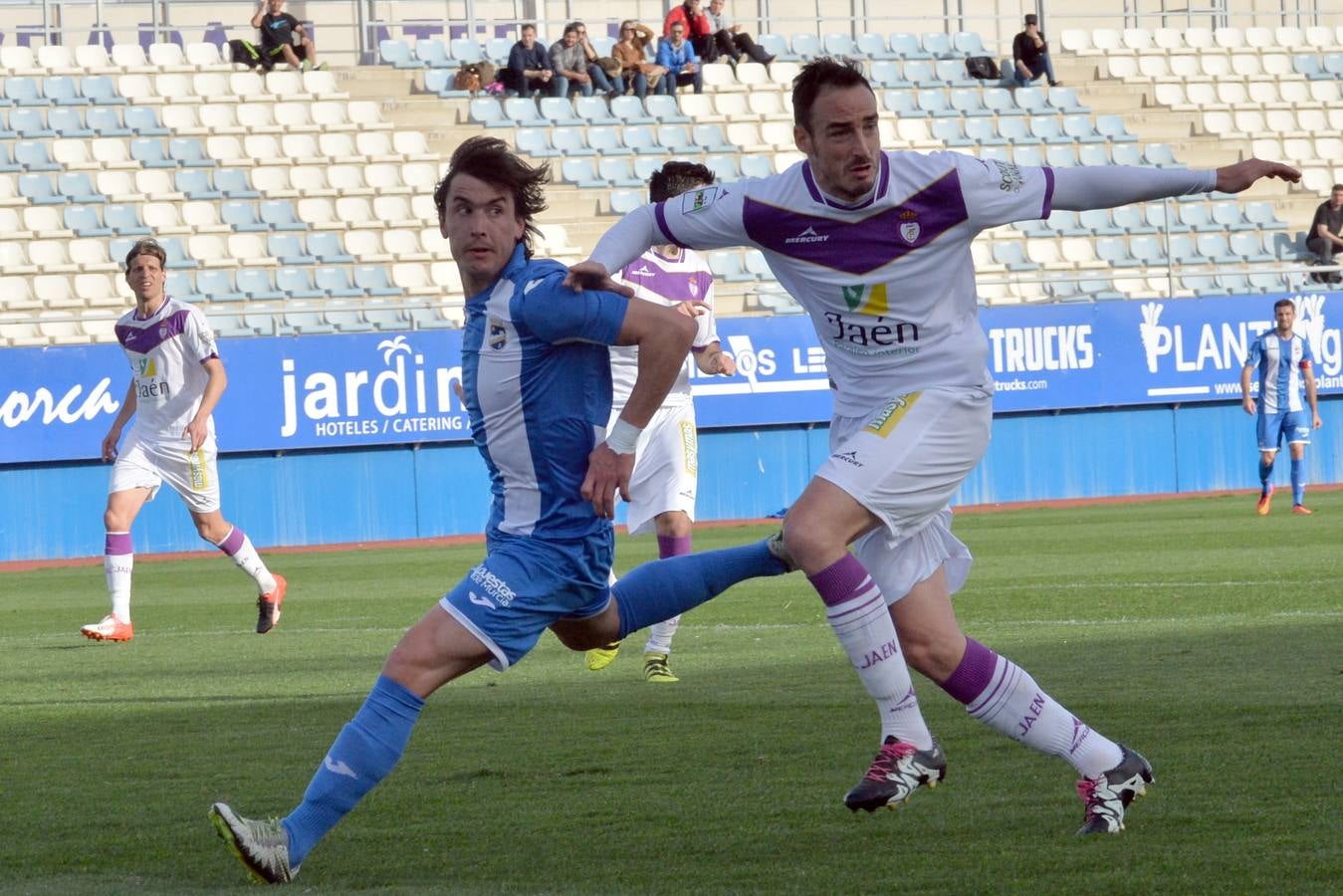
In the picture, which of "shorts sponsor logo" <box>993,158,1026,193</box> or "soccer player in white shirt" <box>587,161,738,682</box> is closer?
"shorts sponsor logo" <box>993,158,1026,193</box>

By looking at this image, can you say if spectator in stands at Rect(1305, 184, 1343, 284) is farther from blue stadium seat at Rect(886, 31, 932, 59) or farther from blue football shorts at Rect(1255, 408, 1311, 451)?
blue stadium seat at Rect(886, 31, 932, 59)

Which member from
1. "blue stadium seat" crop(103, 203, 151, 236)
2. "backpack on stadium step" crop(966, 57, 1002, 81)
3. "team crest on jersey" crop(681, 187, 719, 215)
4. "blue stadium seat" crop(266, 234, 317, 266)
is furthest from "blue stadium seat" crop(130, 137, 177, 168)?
"team crest on jersey" crop(681, 187, 719, 215)

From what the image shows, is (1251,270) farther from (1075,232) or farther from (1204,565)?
(1204,565)

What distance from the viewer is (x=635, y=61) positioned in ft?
94.9

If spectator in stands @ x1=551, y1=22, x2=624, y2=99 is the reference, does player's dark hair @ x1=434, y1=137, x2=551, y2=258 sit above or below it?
below

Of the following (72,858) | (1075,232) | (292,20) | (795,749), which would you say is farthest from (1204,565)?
(292,20)

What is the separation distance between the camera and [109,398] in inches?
814

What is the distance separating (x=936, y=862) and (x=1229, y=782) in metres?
1.30

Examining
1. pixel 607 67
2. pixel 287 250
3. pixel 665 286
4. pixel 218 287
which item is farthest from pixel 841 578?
pixel 607 67

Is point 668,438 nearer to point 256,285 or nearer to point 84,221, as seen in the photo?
point 256,285

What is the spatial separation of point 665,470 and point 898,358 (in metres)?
3.94

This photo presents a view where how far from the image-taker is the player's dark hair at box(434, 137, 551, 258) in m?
5.06

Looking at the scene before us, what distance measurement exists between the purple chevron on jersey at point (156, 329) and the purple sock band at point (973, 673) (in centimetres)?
816

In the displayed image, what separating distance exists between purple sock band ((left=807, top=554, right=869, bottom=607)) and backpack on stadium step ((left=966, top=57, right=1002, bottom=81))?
88.7 feet
